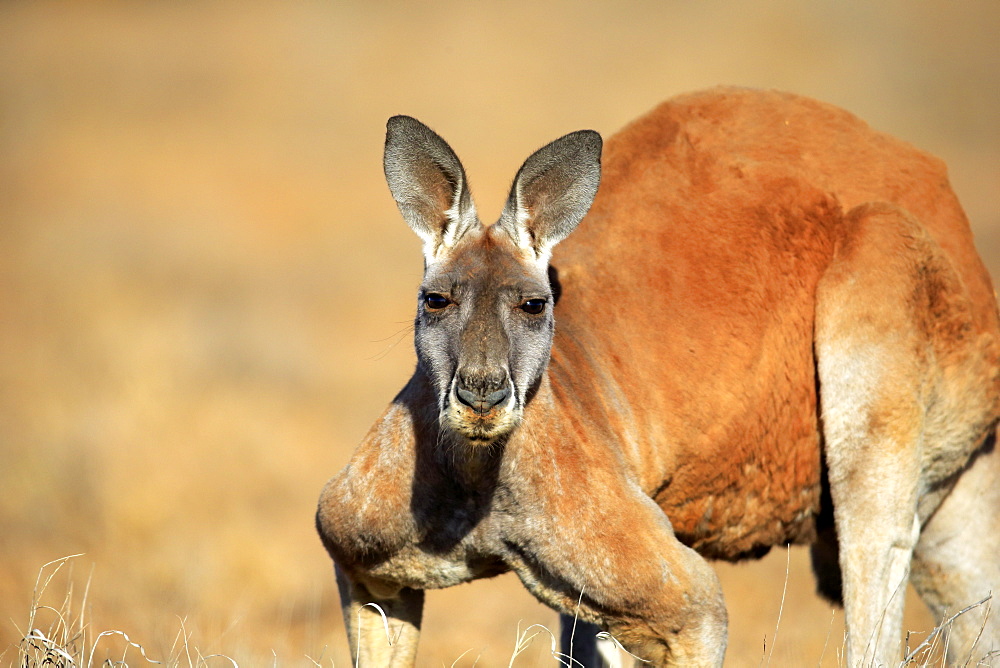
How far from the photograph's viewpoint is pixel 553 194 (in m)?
4.32

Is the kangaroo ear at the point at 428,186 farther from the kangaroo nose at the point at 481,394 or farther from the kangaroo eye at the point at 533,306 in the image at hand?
the kangaroo nose at the point at 481,394

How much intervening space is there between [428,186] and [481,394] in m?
1.03

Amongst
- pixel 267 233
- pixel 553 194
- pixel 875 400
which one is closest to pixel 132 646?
pixel 553 194

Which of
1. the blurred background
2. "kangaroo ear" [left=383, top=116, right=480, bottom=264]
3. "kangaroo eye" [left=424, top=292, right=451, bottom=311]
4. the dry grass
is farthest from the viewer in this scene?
the blurred background

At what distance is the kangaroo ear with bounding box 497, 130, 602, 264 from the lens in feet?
13.9

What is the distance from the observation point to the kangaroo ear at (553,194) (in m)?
4.25

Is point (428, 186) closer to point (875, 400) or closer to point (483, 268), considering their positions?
point (483, 268)

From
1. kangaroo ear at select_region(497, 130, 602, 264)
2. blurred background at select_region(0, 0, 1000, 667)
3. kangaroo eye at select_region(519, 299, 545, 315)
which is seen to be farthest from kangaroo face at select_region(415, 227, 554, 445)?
blurred background at select_region(0, 0, 1000, 667)

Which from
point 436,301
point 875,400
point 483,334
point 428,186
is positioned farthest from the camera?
point 875,400

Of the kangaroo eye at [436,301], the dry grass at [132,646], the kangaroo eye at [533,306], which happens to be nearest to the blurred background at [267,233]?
the dry grass at [132,646]

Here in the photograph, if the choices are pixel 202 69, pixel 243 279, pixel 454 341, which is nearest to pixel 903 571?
pixel 454 341

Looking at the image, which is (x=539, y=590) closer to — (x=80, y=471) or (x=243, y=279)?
(x=80, y=471)

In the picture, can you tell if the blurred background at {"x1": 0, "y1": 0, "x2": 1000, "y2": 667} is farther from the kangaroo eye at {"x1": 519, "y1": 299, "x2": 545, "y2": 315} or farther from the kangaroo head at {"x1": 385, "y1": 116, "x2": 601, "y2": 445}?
the kangaroo eye at {"x1": 519, "y1": 299, "x2": 545, "y2": 315}

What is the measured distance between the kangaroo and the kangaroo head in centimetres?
1
